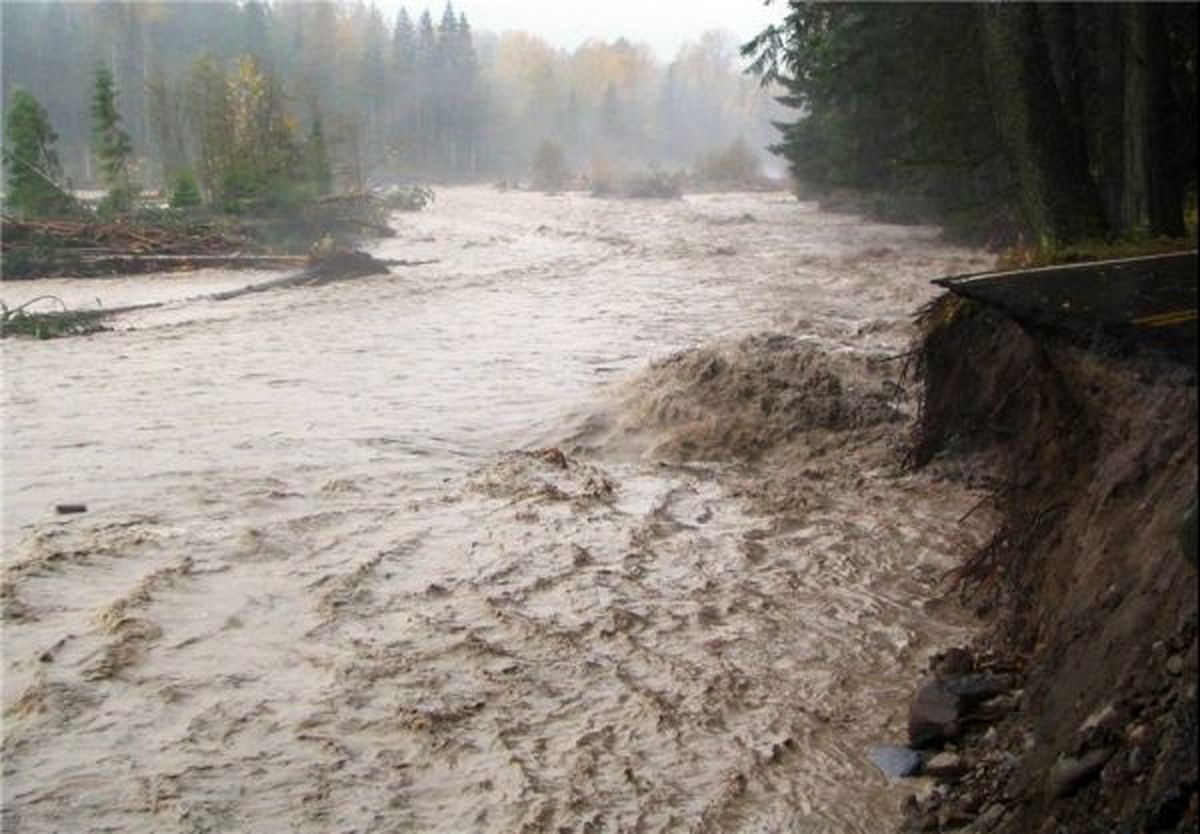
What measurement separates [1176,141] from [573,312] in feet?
32.4

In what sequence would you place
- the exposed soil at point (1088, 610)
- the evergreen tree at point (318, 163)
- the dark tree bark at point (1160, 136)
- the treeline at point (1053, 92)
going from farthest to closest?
the evergreen tree at point (318, 163), the treeline at point (1053, 92), the dark tree bark at point (1160, 136), the exposed soil at point (1088, 610)

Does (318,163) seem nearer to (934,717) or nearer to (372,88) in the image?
(934,717)

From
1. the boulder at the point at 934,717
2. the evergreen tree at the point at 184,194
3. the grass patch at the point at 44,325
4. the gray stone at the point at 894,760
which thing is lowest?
the gray stone at the point at 894,760

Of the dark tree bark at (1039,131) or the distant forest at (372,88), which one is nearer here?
the dark tree bark at (1039,131)

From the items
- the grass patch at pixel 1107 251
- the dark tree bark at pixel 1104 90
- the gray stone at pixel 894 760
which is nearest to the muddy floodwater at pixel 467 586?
the gray stone at pixel 894 760

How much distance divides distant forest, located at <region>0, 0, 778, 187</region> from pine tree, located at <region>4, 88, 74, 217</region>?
887 cm

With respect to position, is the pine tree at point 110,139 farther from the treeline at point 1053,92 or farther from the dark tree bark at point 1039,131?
the dark tree bark at point 1039,131

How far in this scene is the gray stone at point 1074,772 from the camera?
248 centimetres

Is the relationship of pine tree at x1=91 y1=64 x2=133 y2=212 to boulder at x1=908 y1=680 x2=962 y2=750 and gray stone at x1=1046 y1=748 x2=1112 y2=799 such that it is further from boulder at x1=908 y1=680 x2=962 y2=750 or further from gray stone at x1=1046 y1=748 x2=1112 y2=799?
gray stone at x1=1046 y1=748 x2=1112 y2=799

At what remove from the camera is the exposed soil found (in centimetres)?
233

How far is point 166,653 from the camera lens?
201 inches

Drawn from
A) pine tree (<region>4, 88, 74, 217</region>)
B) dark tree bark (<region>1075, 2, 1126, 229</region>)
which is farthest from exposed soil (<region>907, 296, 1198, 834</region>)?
pine tree (<region>4, 88, 74, 217</region>)

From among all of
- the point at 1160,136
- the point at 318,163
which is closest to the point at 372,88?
the point at 318,163

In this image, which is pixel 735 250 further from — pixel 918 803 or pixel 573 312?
pixel 918 803
